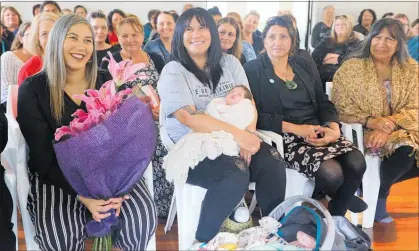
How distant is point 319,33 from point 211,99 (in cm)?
216

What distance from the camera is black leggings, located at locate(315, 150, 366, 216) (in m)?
2.04

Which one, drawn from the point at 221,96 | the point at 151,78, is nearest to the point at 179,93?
the point at 221,96

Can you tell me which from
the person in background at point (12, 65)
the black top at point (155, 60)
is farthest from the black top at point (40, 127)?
the person in background at point (12, 65)

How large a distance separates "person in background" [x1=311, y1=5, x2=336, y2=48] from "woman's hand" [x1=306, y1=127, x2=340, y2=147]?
1707 millimetres

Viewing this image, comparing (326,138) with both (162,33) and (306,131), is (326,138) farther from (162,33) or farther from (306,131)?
(162,33)

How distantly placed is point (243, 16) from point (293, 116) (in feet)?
3.74

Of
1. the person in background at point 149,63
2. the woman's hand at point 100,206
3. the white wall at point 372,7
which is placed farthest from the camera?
the white wall at point 372,7

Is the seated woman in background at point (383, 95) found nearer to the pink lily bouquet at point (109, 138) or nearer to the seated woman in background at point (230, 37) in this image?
the seated woman in background at point (230, 37)

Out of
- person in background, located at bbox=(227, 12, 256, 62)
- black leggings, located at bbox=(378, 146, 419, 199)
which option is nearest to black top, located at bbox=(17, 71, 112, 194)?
person in background, located at bbox=(227, 12, 256, 62)

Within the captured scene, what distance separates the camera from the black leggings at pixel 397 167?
2.34 meters

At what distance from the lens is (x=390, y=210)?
8.73ft

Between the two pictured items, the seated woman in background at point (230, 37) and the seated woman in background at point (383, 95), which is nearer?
the seated woman in background at point (383, 95)

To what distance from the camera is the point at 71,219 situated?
65.0 inches

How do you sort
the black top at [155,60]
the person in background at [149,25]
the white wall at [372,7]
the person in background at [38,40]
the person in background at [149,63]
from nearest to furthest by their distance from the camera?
the person in background at [38,40]
the person in background at [149,63]
the black top at [155,60]
the person in background at [149,25]
the white wall at [372,7]
